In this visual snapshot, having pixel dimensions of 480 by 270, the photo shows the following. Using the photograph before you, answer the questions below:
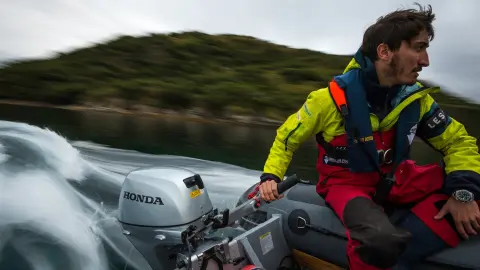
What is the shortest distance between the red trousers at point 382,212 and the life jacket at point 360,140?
39 millimetres

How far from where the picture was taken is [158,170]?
2559 mm

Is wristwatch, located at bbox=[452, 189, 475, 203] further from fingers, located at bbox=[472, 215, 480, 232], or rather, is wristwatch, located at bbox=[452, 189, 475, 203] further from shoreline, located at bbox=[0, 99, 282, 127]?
shoreline, located at bbox=[0, 99, 282, 127]

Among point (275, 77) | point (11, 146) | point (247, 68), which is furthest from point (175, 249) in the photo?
point (247, 68)

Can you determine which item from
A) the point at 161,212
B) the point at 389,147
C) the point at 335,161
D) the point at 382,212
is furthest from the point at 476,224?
the point at 161,212

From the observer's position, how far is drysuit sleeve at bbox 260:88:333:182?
2.18 meters

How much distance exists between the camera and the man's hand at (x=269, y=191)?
205cm

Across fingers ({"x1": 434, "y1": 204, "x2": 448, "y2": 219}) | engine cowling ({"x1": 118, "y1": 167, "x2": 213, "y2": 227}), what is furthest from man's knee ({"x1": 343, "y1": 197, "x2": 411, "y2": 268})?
engine cowling ({"x1": 118, "y1": 167, "x2": 213, "y2": 227})

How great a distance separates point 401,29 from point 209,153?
758 centimetres

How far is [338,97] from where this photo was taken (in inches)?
84.4

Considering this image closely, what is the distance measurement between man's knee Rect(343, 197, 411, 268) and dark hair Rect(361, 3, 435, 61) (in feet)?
2.25

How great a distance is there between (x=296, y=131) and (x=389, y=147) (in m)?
0.41

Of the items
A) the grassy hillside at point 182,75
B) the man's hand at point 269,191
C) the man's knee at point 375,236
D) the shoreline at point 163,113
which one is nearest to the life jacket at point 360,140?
the man's knee at point 375,236

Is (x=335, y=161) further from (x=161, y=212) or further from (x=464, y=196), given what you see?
(x=161, y=212)

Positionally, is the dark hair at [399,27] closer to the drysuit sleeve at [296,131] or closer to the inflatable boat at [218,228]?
the drysuit sleeve at [296,131]
